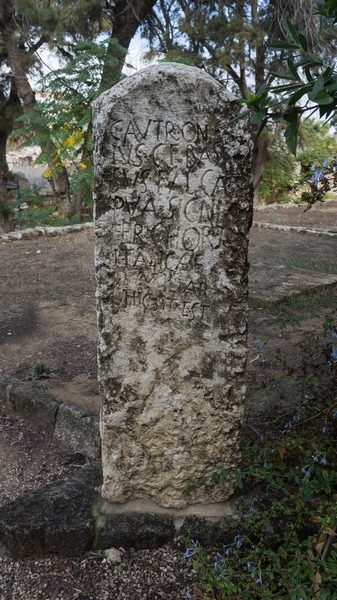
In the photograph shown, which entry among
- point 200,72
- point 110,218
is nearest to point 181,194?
point 110,218

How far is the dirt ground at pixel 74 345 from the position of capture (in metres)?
2.19

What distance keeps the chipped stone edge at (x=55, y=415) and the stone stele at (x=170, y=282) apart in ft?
2.66

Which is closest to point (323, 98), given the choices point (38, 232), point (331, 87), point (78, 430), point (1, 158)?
point (331, 87)

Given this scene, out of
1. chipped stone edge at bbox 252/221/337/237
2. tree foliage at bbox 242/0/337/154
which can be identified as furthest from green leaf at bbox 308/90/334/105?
chipped stone edge at bbox 252/221/337/237

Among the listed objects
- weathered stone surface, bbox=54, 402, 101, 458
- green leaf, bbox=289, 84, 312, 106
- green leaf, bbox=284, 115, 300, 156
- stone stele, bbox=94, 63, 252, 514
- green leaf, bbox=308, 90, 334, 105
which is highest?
green leaf, bbox=289, 84, 312, 106

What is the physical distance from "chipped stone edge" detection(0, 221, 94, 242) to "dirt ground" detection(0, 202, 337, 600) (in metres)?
0.18

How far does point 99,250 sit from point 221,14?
1202cm

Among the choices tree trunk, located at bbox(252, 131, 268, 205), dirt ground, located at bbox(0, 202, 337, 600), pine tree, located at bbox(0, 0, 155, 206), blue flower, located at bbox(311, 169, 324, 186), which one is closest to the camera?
dirt ground, located at bbox(0, 202, 337, 600)

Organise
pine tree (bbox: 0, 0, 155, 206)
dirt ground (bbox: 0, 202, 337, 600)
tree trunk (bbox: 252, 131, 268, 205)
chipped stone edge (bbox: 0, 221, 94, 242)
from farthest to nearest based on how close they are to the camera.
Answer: tree trunk (bbox: 252, 131, 268, 205) → pine tree (bbox: 0, 0, 155, 206) → chipped stone edge (bbox: 0, 221, 94, 242) → dirt ground (bbox: 0, 202, 337, 600)

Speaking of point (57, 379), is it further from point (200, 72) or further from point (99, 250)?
point (200, 72)

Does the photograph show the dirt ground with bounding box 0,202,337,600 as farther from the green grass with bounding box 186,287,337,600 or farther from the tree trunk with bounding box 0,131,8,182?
the tree trunk with bounding box 0,131,8,182

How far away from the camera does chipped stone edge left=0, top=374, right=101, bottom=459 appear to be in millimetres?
3146

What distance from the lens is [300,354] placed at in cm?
403

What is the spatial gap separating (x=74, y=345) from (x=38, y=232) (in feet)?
15.2
